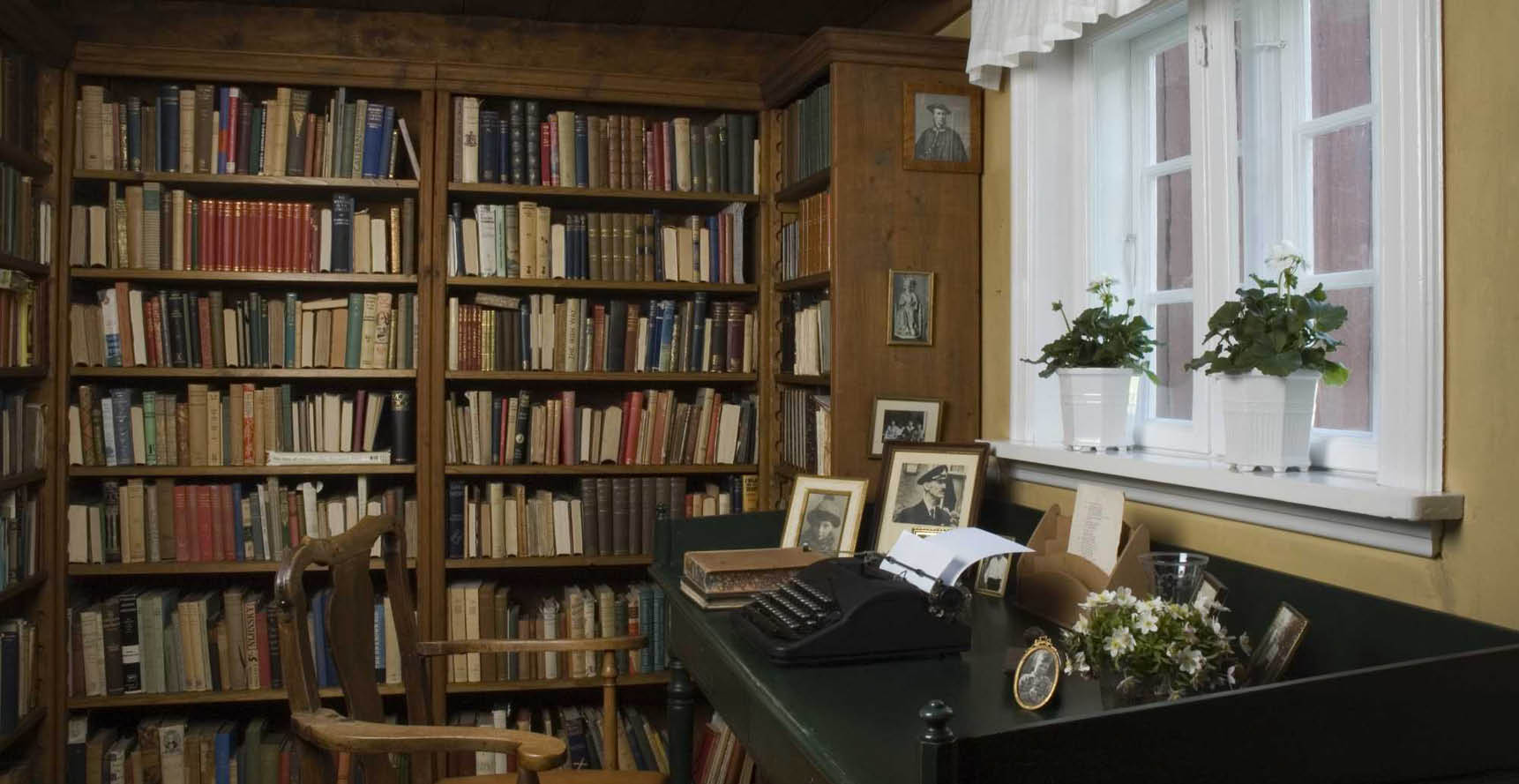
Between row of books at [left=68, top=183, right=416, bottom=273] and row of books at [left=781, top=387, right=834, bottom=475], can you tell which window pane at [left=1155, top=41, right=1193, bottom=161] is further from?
row of books at [left=68, top=183, right=416, bottom=273]

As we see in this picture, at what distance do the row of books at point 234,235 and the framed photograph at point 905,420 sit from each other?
148cm

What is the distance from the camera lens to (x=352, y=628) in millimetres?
2090

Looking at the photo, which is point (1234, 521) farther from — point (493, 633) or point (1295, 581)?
point (493, 633)

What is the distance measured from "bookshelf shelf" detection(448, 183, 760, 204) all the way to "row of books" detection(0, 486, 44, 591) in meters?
1.41

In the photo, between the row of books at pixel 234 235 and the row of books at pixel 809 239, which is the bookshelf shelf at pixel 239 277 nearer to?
the row of books at pixel 234 235

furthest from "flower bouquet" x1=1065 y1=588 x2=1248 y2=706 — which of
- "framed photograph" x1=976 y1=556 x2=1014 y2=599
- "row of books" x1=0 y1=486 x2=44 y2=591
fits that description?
"row of books" x1=0 y1=486 x2=44 y2=591

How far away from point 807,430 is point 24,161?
→ 2.18 metres

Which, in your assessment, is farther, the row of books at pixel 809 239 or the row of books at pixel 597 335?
the row of books at pixel 597 335

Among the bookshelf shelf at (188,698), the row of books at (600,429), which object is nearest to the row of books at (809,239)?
the row of books at (600,429)

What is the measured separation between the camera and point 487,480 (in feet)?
12.3

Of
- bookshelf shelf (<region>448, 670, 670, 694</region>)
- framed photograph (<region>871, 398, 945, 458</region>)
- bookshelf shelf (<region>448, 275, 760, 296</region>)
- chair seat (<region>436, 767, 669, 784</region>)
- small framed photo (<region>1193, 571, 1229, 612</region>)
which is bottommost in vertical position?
bookshelf shelf (<region>448, 670, 670, 694</region>)

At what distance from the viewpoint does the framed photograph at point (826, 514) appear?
2.62m

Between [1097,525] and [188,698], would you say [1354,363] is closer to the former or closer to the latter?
[1097,525]

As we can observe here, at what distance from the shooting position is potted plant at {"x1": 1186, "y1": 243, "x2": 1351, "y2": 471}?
1.84 m
